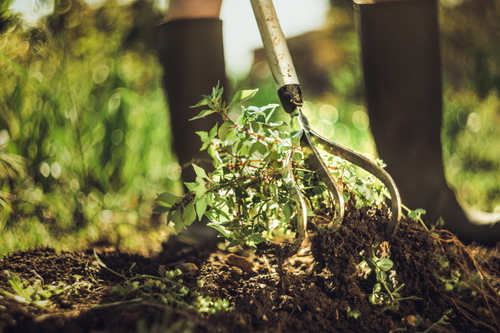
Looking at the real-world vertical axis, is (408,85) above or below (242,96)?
below

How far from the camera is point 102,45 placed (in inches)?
105

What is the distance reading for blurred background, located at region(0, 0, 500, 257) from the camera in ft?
5.73

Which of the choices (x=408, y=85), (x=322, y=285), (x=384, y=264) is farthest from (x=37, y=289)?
(x=408, y=85)

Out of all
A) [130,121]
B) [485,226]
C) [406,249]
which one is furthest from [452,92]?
[406,249]

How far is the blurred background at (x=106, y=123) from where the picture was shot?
1747mm

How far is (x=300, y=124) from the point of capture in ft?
3.70

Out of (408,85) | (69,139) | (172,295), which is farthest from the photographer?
(69,139)

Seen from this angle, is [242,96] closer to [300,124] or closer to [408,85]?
[300,124]

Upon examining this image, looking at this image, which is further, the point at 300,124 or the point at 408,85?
the point at 408,85

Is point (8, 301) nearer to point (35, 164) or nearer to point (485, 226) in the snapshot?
point (35, 164)

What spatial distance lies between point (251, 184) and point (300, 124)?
196 mm

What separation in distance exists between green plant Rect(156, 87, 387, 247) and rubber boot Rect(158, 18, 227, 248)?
1.69 feet

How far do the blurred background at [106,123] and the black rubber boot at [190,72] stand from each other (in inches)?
8.9

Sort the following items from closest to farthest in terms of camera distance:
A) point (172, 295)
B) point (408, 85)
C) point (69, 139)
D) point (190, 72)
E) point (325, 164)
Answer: point (172, 295) → point (325, 164) → point (408, 85) → point (190, 72) → point (69, 139)
